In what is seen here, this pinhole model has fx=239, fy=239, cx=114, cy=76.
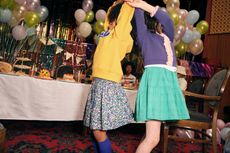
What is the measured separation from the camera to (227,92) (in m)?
4.71

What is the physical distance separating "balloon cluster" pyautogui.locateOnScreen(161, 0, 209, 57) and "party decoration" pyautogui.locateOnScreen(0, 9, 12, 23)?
1.98 m

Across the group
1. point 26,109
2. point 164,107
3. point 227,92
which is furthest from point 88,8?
point 227,92

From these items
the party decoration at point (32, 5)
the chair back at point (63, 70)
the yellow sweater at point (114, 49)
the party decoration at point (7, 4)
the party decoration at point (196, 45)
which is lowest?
the chair back at point (63, 70)

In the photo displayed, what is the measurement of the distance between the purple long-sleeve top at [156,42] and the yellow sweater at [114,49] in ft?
0.20

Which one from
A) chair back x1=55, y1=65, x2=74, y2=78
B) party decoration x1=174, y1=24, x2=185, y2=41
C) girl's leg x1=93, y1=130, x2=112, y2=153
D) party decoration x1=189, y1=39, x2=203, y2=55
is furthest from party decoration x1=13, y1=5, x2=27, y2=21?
party decoration x1=189, y1=39, x2=203, y2=55

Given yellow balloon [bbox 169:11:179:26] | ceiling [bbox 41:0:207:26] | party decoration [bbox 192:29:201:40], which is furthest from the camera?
ceiling [bbox 41:0:207:26]

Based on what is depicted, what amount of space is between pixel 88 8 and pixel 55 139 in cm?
217

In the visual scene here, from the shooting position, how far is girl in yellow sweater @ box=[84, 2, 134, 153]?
1.29 metres

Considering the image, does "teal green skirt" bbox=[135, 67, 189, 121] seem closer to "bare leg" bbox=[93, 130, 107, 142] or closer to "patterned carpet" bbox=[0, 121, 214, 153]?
"bare leg" bbox=[93, 130, 107, 142]

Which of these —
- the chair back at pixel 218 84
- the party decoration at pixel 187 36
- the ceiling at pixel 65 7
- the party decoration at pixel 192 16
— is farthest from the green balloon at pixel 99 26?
the chair back at pixel 218 84

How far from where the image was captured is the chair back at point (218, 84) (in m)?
2.03

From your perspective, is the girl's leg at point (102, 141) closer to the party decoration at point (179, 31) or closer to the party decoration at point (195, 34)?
the party decoration at point (179, 31)

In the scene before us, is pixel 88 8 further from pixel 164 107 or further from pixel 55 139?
pixel 164 107

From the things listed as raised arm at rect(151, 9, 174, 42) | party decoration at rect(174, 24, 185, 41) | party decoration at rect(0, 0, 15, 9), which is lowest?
raised arm at rect(151, 9, 174, 42)
